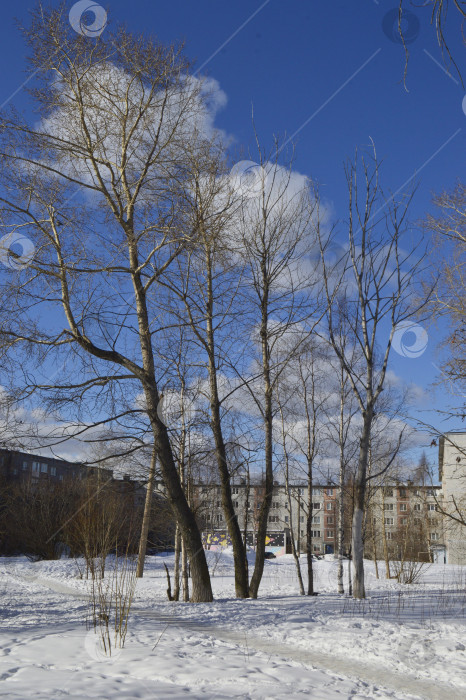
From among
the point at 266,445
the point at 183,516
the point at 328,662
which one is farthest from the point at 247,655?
the point at 266,445

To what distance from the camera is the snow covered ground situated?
5.82m

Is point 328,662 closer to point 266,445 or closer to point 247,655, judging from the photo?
point 247,655

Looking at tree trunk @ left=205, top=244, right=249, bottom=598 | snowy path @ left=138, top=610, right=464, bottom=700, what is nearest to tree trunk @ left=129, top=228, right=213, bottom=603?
tree trunk @ left=205, top=244, right=249, bottom=598

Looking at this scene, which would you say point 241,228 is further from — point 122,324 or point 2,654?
point 2,654

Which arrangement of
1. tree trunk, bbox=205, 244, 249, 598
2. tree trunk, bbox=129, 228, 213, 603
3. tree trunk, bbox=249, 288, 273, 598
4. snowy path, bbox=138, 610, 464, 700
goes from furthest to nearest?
tree trunk, bbox=249, 288, 273, 598 → tree trunk, bbox=205, 244, 249, 598 → tree trunk, bbox=129, 228, 213, 603 → snowy path, bbox=138, 610, 464, 700

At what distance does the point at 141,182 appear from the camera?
12984 mm

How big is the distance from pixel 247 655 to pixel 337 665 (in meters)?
A: 1.10

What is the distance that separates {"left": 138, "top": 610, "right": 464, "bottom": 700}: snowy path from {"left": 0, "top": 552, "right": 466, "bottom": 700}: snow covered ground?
0.01 meters

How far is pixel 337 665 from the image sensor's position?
23.3 feet

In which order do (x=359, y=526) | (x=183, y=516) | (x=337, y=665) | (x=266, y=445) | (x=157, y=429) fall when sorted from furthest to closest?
1. (x=266, y=445)
2. (x=359, y=526)
3. (x=183, y=516)
4. (x=157, y=429)
5. (x=337, y=665)

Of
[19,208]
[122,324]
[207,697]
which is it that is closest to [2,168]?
[19,208]

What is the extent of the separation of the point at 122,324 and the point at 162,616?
18.5ft

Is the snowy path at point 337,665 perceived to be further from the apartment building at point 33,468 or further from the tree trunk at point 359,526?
the apartment building at point 33,468

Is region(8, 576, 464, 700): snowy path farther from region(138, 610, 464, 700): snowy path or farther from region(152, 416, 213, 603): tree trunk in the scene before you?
region(152, 416, 213, 603): tree trunk
